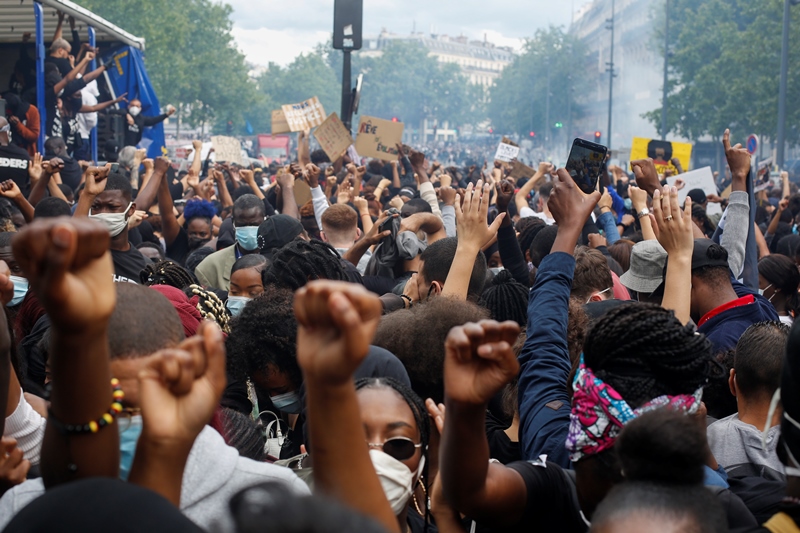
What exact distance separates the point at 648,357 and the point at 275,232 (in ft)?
13.7

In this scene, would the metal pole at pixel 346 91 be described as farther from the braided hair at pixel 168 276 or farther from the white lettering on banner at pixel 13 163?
the braided hair at pixel 168 276

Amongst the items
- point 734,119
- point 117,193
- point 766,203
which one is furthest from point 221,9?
point 117,193

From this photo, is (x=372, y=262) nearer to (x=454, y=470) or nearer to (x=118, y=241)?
(x=118, y=241)

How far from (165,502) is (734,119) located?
1845 inches

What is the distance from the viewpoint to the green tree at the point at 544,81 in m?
90.1

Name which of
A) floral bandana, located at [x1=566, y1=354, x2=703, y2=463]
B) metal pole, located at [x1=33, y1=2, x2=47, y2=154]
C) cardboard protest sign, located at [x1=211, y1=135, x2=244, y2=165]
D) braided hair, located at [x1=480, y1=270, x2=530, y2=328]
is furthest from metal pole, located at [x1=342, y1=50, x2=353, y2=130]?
floral bandana, located at [x1=566, y1=354, x2=703, y2=463]

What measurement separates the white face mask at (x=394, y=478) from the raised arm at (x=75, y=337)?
778 millimetres

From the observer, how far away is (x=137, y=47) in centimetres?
1555

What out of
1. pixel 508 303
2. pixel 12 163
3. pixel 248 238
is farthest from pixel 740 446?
pixel 12 163

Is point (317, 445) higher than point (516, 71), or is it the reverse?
point (516, 71)

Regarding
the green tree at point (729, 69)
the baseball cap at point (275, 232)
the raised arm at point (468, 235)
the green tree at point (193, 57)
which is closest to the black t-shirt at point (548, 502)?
the raised arm at point (468, 235)

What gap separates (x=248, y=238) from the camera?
6266mm

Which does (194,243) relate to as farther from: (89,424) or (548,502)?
(89,424)

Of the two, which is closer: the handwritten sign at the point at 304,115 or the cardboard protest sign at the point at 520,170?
the handwritten sign at the point at 304,115
